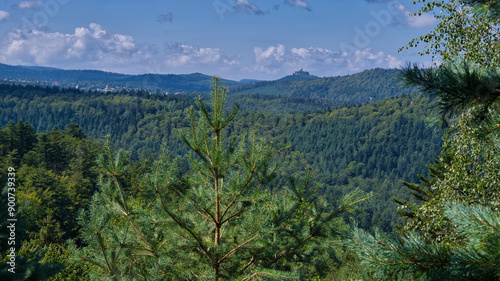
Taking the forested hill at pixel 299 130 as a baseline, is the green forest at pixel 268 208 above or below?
above

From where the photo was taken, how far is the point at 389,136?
18762 cm

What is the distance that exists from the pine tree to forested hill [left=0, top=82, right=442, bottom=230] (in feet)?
483

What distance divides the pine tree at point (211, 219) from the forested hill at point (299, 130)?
483 ft

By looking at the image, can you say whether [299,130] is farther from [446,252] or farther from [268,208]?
[446,252]

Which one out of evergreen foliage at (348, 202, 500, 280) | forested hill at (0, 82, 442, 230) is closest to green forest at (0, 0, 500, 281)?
evergreen foliage at (348, 202, 500, 280)

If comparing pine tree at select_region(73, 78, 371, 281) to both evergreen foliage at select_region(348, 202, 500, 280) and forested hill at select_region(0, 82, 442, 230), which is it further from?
forested hill at select_region(0, 82, 442, 230)

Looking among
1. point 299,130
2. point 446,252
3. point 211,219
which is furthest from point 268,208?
point 299,130

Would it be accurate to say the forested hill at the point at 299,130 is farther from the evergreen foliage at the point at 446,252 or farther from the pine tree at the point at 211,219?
the evergreen foliage at the point at 446,252

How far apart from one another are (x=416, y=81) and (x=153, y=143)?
16142cm

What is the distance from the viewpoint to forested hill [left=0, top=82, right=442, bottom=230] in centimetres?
16562

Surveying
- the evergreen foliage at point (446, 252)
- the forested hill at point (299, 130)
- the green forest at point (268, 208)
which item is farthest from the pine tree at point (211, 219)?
the forested hill at point (299, 130)

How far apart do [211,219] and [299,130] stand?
640 feet

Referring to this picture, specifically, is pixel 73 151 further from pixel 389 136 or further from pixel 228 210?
pixel 389 136

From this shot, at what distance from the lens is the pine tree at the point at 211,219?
409 cm
